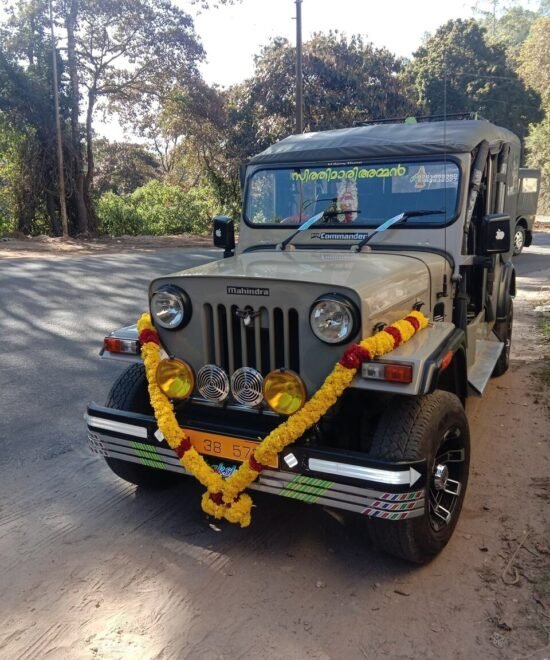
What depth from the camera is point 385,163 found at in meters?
4.35

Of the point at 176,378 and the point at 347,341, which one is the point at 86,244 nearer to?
the point at 176,378

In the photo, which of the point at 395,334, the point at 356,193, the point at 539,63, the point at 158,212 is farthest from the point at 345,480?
the point at 539,63

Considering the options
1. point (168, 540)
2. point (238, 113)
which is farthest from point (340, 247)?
point (238, 113)

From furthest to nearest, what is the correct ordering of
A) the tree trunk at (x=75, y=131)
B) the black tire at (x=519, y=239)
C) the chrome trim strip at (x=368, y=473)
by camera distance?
the tree trunk at (x=75, y=131), the black tire at (x=519, y=239), the chrome trim strip at (x=368, y=473)

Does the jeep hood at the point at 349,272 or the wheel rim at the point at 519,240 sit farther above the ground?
the jeep hood at the point at 349,272

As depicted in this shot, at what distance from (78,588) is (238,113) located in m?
22.2

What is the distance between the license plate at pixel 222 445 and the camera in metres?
3.09

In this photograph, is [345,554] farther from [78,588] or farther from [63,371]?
[63,371]

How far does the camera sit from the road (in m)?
2.64

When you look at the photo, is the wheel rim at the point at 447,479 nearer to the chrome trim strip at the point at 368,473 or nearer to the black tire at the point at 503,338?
the chrome trim strip at the point at 368,473

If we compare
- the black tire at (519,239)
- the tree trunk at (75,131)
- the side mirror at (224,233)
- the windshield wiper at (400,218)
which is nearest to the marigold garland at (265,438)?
the windshield wiper at (400,218)

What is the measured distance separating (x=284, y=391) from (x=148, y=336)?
903 mm

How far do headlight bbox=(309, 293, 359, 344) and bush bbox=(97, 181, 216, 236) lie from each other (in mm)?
22443

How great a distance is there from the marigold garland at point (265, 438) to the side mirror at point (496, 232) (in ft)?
3.13
